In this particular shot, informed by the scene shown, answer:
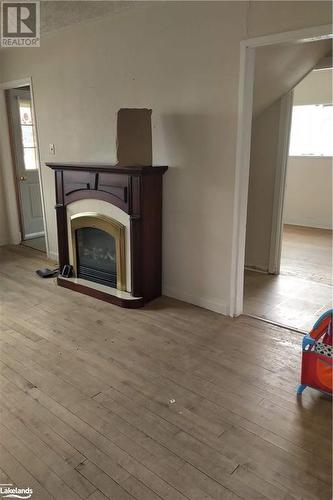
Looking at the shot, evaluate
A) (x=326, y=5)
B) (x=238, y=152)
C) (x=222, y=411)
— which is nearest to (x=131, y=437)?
(x=222, y=411)

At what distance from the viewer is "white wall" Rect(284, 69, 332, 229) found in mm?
5984

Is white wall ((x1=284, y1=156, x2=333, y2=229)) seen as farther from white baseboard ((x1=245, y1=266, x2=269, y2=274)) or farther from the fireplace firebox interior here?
the fireplace firebox interior

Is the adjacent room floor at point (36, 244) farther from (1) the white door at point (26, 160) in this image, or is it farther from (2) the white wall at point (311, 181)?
(2) the white wall at point (311, 181)

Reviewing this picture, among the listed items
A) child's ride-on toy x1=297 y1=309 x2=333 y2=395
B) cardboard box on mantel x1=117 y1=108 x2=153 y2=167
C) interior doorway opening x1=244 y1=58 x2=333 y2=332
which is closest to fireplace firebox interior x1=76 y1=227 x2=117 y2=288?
cardboard box on mantel x1=117 y1=108 x2=153 y2=167

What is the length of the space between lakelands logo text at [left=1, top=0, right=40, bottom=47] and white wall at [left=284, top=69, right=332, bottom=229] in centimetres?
419

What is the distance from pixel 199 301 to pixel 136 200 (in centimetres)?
103

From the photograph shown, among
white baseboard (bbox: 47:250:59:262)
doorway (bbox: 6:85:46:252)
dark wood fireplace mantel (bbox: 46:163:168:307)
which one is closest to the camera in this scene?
dark wood fireplace mantel (bbox: 46:163:168:307)

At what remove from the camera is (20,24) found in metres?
3.80

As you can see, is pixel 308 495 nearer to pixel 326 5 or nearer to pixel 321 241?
pixel 326 5

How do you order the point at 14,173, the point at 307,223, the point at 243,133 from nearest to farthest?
the point at 243,133 < the point at 14,173 < the point at 307,223

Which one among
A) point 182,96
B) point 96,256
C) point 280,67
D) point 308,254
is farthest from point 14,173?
point 308,254

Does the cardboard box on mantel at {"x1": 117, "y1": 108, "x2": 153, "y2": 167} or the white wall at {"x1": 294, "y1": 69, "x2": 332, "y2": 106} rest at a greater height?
the white wall at {"x1": 294, "y1": 69, "x2": 332, "y2": 106}

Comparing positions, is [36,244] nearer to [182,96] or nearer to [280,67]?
[182,96]

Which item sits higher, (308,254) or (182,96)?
(182,96)
